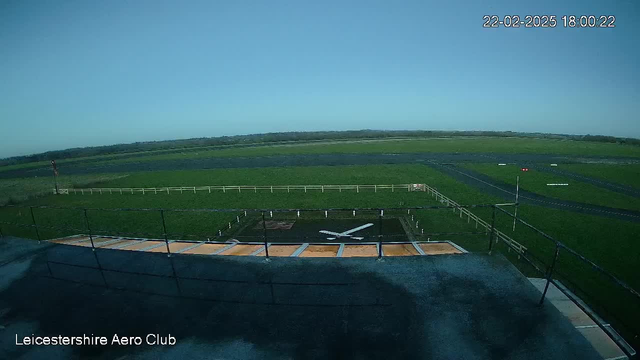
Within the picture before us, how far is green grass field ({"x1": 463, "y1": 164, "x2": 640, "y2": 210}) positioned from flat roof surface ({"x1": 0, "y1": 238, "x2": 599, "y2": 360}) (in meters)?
28.6

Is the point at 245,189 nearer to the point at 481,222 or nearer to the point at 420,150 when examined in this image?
the point at 481,222

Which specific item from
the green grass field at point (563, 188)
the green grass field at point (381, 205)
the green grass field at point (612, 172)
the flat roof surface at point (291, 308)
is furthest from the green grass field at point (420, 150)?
the flat roof surface at point (291, 308)

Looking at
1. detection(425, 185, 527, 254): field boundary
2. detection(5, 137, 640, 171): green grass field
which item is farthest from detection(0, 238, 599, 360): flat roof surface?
detection(5, 137, 640, 171): green grass field

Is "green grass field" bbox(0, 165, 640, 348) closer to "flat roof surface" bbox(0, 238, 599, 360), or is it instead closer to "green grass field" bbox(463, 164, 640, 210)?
"green grass field" bbox(463, 164, 640, 210)

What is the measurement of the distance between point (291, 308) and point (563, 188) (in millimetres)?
36873

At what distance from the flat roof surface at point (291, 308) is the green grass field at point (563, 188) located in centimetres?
2864

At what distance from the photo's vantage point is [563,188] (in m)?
30.8

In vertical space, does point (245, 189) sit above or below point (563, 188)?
above

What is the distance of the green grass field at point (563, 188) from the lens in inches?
1004

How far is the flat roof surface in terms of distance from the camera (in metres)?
3.88

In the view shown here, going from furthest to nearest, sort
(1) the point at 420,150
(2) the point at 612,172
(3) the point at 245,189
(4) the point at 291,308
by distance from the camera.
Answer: (1) the point at 420,150 → (2) the point at 612,172 → (3) the point at 245,189 → (4) the point at 291,308

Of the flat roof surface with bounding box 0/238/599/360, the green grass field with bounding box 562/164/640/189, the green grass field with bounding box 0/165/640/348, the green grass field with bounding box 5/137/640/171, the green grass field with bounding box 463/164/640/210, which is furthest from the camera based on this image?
the green grass field with bounding box 5/137/640/171

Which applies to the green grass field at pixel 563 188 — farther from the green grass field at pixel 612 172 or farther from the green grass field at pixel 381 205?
the green grass field at pixel 612 172

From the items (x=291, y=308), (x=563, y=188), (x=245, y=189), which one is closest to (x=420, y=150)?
(x=563, y=188)
